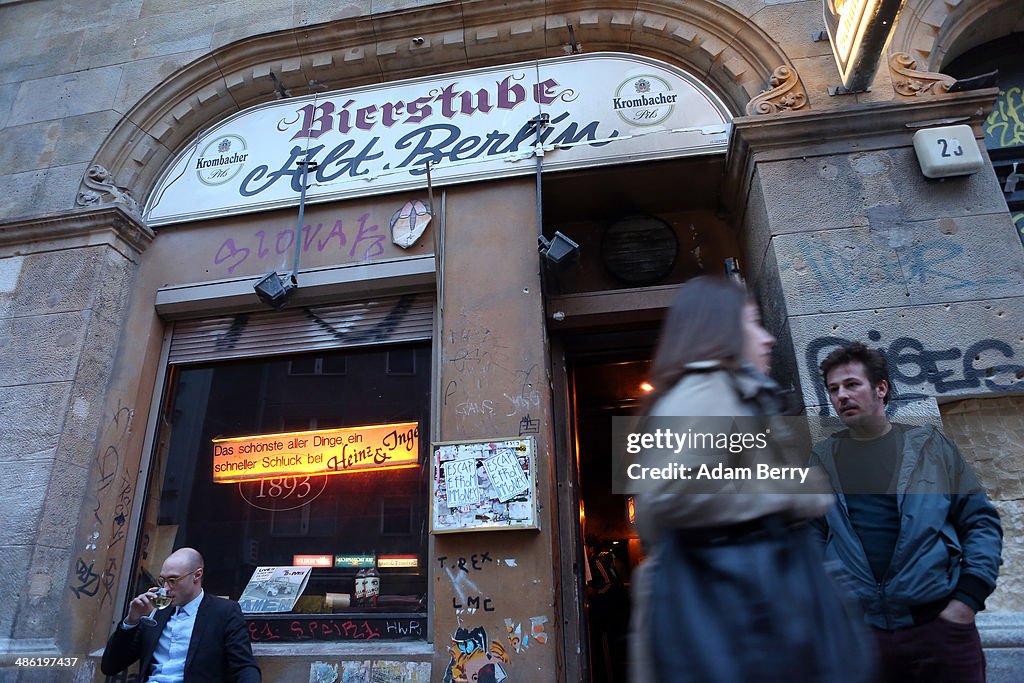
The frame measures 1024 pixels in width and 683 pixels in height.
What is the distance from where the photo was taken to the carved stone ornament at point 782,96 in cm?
472

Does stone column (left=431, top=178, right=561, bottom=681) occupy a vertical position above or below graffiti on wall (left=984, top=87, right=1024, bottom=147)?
below

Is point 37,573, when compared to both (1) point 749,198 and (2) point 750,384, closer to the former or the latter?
(2) point 750,384

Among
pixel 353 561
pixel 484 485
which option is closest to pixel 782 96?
pixel 484 485

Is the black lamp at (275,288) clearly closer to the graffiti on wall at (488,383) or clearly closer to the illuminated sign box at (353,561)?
the graffiti on wall at (488,383)

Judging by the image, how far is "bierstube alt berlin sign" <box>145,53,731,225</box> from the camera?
17.3ft

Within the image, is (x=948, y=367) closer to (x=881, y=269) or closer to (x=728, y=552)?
(x=881, y=269)

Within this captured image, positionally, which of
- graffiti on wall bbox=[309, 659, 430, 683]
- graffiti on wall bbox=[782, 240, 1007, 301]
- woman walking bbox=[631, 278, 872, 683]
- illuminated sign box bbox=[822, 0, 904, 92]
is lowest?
graffiti on wall bbox=[309, 659, 430, 683]

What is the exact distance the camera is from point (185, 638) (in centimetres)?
354

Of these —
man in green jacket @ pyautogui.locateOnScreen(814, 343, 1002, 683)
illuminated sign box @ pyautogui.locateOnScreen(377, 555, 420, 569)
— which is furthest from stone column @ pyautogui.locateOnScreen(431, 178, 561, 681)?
man in green jacket @ pyautogui.locateOnScreen(814, 343, 1002, 683)

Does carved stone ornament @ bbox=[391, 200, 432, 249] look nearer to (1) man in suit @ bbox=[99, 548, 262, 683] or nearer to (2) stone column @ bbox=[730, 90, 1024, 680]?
(2) stone column @ bbox=[730, 90, 1024, 680]

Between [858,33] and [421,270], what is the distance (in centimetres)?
337

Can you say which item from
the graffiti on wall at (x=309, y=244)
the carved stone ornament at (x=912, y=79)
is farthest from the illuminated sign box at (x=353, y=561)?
the carved stone ornament at (x=912, y=79)

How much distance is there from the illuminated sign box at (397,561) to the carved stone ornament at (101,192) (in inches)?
147

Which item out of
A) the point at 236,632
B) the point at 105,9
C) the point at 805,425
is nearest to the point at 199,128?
the point at 105,9
